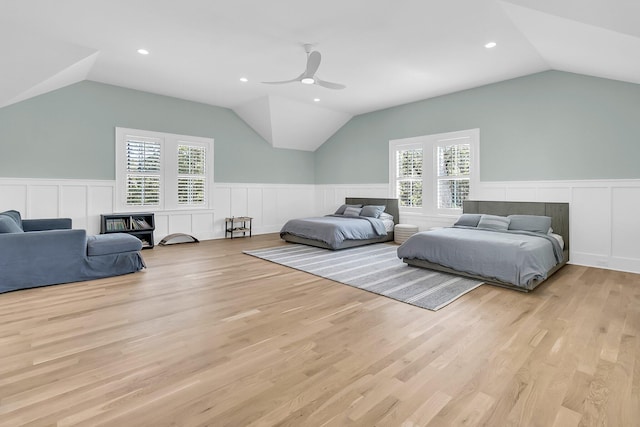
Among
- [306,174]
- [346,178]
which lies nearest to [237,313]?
[346,178]

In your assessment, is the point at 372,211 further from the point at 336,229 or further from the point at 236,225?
the point at 236,225

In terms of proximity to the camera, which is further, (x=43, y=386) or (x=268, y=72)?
(x=268, y=72)

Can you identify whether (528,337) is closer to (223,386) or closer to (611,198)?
(223,386)

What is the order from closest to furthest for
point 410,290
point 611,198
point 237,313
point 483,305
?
point 237,313
point 483,305
point 410,290
point 611,198

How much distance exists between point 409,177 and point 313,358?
5.85 metres

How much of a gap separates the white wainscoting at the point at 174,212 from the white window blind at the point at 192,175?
0.90ft

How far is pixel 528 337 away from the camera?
2512 millimetres

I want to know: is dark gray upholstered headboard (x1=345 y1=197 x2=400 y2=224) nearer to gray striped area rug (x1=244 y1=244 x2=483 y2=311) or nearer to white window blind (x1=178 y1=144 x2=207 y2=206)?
gray striped area rug (x1=244 y1=244 x2=483 y2=311)

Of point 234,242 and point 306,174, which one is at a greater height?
point 306,174

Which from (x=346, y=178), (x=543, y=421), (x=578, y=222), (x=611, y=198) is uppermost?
(x=346, y=178)

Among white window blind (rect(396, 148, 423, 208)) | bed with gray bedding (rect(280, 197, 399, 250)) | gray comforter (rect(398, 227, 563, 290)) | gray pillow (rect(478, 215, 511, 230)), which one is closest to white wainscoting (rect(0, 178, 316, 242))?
bed with gray bedding (rect(280, 197, 399, 250))

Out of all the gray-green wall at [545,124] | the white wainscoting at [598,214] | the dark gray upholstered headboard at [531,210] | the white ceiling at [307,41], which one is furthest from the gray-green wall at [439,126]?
the dark gray upholstered headboard at [531,210]

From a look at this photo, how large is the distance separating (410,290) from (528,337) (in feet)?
4.27

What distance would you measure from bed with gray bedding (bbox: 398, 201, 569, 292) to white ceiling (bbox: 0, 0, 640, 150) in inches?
87.9
